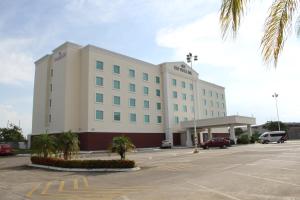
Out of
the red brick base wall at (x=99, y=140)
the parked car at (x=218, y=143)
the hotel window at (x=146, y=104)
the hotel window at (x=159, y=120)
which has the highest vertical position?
the hotel window at (x=146, y=104)

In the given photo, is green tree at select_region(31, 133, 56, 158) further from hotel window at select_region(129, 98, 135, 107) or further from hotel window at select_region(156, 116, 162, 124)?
hotel window at select_region(156, 116, 162, 124)

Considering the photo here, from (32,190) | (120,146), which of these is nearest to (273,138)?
(120,146)

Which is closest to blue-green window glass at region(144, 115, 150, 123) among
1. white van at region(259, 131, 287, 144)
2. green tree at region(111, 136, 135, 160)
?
white van at region(259, 131, 287, 144)

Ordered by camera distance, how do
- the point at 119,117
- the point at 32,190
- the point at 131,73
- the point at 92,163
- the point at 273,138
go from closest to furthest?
the point at 32,190 < the point at 92,163 < the point at 119,117 < the point at 131,73 < the point at 273,138

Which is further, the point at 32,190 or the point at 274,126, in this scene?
the point at 274,126

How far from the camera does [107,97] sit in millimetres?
46656

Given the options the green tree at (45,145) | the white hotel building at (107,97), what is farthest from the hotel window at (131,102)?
the green tree at (45,145)

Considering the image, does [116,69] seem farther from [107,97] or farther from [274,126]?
[274,126]

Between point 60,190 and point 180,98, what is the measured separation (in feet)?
165

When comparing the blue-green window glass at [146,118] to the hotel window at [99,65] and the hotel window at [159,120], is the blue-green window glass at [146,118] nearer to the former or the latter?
the hotel window at [159,120]

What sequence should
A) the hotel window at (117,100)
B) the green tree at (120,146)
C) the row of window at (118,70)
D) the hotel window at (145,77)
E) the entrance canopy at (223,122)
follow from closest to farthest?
1. the green tree at (120,146)
2. the row of window at (118,70)
3. the hotel window at (117,100)
4. the entrance canopy at (223,122)
5. the hotel window at (145,77)

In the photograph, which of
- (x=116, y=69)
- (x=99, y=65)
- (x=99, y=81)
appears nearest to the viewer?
(x=99, y=81)

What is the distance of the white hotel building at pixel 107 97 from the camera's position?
145ft

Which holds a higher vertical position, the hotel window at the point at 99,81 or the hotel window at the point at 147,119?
the hotel window at the point at 99,81
